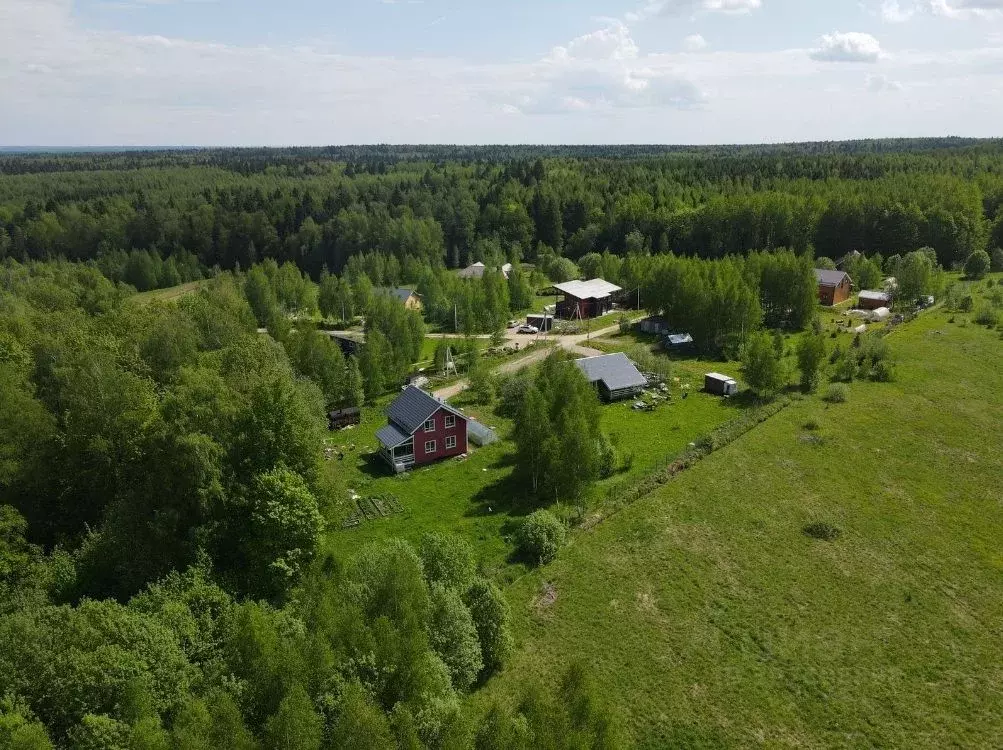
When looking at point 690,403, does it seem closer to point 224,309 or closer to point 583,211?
point 224,309

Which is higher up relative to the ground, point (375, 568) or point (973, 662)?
point (375, 568)

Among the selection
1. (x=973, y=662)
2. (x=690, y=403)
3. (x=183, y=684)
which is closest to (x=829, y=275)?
(x=690, y=403)

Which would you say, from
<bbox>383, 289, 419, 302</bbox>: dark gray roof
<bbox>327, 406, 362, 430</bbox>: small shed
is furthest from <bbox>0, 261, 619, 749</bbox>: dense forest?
<bbox>383, 289, 419, 302</bbox>: dark gray roof

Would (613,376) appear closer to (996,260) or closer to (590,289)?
(590,289)

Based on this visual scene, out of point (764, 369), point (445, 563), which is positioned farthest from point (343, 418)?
point (764, 369)

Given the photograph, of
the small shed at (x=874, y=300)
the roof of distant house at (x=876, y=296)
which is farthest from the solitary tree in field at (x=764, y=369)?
the roof of distant house at (x=876, y=296)

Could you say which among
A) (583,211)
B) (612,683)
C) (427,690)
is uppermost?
(583,211)
